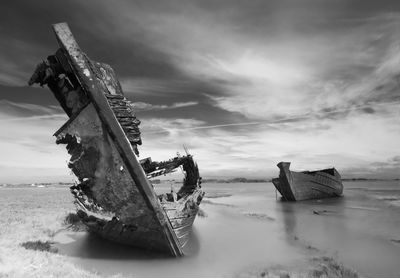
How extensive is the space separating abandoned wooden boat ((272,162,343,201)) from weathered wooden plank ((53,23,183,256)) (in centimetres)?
1953

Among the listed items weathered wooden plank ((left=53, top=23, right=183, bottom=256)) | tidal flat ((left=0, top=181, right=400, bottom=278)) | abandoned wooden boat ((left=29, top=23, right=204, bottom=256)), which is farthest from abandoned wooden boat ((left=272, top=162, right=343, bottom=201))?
weathered wooden plank ((left=53, top=23, right=183, bottom=256))

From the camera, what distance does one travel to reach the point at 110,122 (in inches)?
226

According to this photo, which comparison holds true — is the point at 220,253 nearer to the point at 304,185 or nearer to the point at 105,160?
the point at 105,160

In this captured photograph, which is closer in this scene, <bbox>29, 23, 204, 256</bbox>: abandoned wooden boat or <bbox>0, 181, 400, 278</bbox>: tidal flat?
<bbox>0, 181, 400, 278</bbox>: tidal flat

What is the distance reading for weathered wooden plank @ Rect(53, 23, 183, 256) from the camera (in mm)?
5684

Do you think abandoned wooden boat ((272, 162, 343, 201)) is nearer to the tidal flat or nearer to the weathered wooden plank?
the tidal flat

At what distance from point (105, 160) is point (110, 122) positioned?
808 millimetres

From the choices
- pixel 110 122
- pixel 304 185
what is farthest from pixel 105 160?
pixel 304 185

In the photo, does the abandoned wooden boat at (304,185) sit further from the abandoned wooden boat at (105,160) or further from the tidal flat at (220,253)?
the abandoned wooden boat at (105,160)

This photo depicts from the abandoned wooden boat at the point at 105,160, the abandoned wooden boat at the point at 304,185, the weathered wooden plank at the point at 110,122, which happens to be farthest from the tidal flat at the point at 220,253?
the abandoned wooden boat at the point at 304,185

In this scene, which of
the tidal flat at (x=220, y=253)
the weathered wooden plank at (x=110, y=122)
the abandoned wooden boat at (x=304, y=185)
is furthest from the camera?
the abandoned wooden boat at (x=304, y=185)

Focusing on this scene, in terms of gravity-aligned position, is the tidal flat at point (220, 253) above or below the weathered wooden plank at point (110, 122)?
→ below

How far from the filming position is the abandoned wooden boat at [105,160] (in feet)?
18.9

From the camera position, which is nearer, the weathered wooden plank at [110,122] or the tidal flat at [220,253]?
the tidal flat at [220,253]
